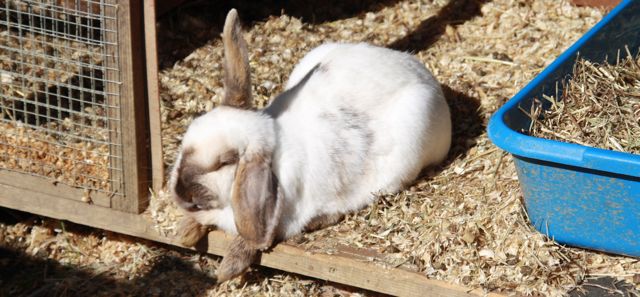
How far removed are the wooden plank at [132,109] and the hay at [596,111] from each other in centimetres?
184

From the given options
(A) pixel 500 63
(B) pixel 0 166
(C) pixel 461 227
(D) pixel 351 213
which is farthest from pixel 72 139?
(A) pixel 500 63

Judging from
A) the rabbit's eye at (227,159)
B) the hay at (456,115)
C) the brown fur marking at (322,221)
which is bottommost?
the brown fur marking at (322,221)

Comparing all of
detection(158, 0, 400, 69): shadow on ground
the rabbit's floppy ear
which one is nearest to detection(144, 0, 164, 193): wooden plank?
the rabbit's floppy ear

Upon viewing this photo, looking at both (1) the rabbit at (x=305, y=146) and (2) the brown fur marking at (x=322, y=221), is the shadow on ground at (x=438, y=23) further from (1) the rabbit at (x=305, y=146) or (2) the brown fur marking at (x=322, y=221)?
(2) the brown fur marking at (x=322, y=221)

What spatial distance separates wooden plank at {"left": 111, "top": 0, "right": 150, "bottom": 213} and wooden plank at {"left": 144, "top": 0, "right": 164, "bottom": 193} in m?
0.03

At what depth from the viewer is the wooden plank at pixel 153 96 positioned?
428cm

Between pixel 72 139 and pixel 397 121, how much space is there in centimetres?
176

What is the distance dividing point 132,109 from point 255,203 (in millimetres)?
802

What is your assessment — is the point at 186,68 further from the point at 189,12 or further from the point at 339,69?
the point at 339,69

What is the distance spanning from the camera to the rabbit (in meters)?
4.10

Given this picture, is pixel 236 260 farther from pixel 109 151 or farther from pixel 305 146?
pixel 109 151

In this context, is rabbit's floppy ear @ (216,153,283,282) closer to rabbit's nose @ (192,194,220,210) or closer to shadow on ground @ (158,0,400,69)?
rabbit's nose @ (192,194,220,210)

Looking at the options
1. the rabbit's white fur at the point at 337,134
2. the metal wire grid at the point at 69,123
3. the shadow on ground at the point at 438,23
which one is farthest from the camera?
the shadow on ground at the point at 438,23

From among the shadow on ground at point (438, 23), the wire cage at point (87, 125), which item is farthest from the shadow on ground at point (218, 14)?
the wire cage at point (87, 125)
